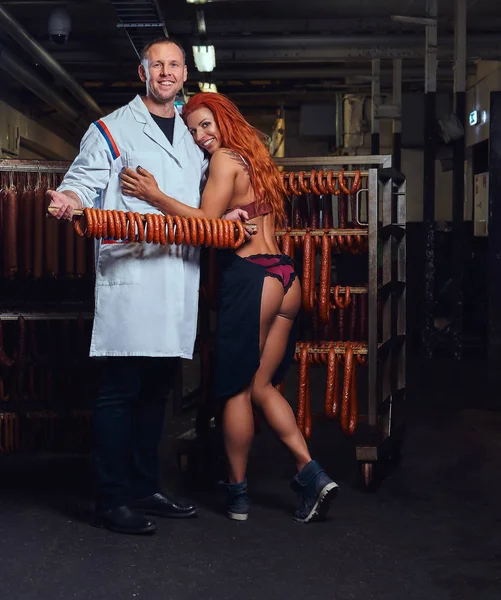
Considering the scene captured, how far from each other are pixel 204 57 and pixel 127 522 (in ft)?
24.9

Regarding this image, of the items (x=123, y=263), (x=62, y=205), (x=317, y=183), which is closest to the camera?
(x=62, y=205)

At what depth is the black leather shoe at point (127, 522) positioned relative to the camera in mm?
3146

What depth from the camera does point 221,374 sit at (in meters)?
3.30

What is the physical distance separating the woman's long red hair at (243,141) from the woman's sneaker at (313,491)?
1.04m

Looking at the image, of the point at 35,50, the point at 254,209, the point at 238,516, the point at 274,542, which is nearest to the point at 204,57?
the point at 35,50

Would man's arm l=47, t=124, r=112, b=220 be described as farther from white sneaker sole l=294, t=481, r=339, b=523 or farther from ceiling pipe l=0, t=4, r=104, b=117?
ceiling pipe l=0, t=4, r=104, b=117

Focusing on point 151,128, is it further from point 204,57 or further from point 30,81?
point 30,81

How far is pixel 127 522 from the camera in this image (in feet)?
10.3

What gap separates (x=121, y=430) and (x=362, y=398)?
3388 millimetres

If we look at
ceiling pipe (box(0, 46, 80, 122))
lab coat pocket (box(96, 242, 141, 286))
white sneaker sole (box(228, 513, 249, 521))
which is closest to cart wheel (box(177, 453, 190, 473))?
white sneaker sole (box(228, 513, 249, 521))

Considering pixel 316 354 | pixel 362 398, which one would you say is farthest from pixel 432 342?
pixel 316 354

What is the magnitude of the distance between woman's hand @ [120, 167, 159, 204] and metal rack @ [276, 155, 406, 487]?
92cm

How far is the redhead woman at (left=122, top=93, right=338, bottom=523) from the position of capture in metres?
3.28

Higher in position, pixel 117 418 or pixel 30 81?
pixel 30 81
